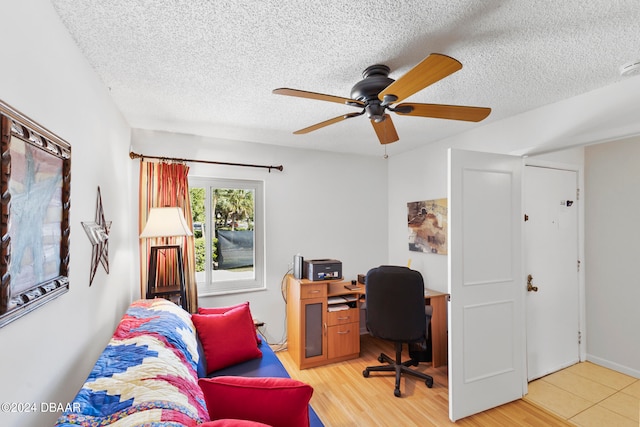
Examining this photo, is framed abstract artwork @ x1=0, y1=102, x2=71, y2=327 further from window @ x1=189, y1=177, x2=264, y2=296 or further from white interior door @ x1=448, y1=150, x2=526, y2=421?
white interior door @ x1=448, y1=150, x2=526, y2=421

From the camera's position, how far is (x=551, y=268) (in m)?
2.90

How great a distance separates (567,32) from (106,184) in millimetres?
2869

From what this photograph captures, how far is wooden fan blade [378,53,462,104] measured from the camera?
1.16m

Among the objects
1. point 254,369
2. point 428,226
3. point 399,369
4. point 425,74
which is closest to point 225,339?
point 254,369

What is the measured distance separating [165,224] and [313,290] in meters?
1.60

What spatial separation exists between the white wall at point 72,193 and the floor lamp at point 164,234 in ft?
0.99

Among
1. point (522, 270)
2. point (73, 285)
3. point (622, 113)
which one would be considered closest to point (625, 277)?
point (522, 270)

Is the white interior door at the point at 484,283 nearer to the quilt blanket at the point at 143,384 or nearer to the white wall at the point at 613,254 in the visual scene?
the white wall at the point at 613,254

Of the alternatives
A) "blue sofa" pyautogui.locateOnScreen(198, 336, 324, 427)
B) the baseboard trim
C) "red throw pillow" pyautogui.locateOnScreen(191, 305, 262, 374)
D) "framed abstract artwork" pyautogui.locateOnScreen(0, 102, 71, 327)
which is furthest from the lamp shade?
the baseboard trim

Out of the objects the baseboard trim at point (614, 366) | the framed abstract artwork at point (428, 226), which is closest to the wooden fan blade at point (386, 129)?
the framed abstract artwork at point (428, 226)

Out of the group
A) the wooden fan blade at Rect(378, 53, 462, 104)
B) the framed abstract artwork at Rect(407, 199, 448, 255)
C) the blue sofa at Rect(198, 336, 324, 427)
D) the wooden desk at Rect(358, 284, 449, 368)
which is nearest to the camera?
the wooden fan blade at Rect(378, 53, 462, 104)

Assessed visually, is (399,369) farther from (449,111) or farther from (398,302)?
(449,111)

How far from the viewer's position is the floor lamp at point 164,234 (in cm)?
250

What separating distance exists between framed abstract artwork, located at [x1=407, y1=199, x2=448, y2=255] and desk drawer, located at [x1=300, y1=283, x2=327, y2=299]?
1.33 meters
